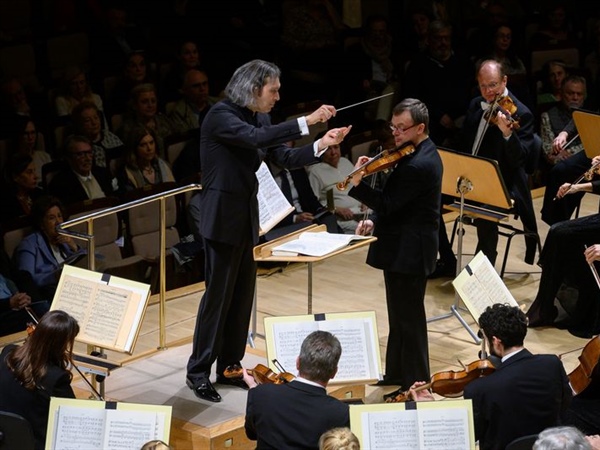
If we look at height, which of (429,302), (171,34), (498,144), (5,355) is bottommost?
(429,302)

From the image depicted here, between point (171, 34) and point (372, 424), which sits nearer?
point (372, 424)

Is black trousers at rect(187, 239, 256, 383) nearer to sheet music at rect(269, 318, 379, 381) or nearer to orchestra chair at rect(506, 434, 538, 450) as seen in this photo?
sheet music at rect(269, 318, 379, 381)

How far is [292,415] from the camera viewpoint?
4590 mm

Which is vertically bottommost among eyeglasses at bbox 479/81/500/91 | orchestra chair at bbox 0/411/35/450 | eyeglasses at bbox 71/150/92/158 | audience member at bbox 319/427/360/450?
orchestra chair at bbox 0/411/35/450

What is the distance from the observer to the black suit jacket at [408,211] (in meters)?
6.00

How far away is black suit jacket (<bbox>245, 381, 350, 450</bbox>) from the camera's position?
4.56 metres

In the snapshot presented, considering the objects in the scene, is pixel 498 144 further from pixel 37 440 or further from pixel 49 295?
pixel 37 440

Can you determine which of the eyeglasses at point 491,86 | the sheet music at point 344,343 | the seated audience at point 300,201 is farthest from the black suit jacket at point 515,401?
the seated audience at point 300,201

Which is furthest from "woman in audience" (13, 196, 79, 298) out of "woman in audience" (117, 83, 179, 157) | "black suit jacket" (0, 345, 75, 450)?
"black suit jacket" (0, 345, 75, 450)

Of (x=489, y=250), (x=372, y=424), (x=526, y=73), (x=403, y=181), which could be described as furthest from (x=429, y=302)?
(x=526, y=73)

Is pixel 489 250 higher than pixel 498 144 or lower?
lower

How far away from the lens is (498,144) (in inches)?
299

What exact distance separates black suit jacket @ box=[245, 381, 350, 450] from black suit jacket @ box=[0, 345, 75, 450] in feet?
2.78

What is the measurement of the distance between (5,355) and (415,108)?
7.66 feet
